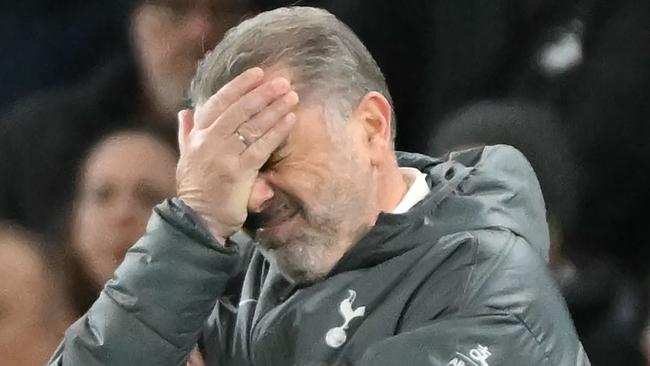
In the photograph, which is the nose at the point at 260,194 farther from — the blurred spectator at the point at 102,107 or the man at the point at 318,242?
the blurred spectator at the point at 102,107

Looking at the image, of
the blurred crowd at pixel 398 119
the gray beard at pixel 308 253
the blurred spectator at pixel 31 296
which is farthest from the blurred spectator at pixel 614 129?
the blurred spectator at pixel 31 296

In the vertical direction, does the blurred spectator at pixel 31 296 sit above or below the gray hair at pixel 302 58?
below

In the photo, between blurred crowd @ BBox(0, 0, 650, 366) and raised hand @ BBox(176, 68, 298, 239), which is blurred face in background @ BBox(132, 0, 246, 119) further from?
raised hand @ BBox(176, 68, 298, 239)

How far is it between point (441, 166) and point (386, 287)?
164mm

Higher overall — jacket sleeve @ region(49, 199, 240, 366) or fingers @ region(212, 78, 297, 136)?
fingers @ region(212, 78, 297, 136)

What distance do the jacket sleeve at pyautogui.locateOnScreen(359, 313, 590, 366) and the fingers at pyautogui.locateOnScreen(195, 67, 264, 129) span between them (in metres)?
0.22

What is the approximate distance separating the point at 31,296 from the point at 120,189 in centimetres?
16

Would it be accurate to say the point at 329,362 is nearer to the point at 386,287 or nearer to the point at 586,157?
the point at 386,287

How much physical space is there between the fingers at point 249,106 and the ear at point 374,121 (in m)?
0.09

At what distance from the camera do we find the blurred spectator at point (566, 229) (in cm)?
119

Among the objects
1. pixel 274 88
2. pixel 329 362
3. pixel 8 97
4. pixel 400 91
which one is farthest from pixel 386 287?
pixel 8 97

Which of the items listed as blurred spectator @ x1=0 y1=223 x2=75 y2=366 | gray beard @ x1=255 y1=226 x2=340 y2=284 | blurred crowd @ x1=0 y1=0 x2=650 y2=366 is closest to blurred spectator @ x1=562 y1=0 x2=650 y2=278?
blurred crowd @ x1=0 y1=0 x2=650 y2=366

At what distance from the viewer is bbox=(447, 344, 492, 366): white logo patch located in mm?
770

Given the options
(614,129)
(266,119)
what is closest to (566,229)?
(614,129)
